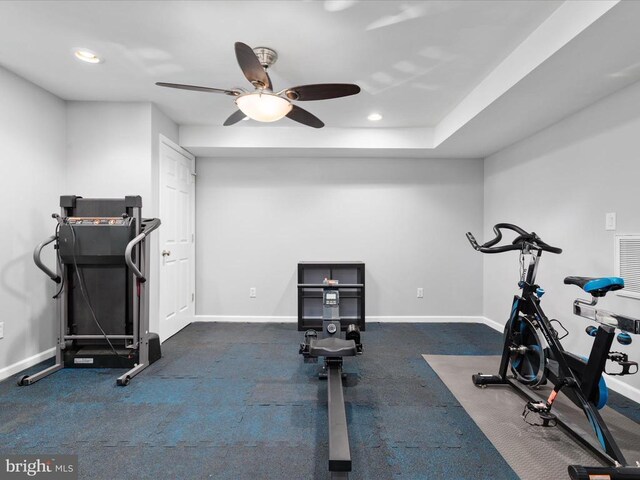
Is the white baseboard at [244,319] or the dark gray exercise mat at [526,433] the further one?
the white baseboard at [244,319]

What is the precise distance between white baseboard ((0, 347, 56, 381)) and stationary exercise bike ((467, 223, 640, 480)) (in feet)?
12.8

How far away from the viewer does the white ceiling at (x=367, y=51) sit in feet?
5.99

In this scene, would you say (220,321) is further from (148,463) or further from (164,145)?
(148,463)

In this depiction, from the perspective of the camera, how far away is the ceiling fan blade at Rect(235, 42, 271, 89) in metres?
1.66

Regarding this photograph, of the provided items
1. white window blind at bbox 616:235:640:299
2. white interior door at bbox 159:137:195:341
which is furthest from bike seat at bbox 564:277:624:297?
white interior door at bbox 159:137:195:341

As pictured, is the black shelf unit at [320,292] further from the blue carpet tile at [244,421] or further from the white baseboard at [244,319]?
the blue carpet tile at [244,421]

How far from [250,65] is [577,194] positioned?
2.98 metres

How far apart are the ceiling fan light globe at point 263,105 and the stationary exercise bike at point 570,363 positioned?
1857 millimetres

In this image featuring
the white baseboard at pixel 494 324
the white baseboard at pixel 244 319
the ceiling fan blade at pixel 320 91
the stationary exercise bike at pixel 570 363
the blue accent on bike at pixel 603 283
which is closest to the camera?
the stationary exercise bike at pixel 570 363

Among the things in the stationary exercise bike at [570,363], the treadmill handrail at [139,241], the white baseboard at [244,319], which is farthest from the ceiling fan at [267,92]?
the white baseboard at [244,319]

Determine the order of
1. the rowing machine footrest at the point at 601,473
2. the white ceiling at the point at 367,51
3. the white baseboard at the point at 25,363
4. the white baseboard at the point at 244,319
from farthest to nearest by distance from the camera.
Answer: the white baseboard at the point at 244,319 → the white baseboard at the point at 25,363 → the white ceiling at the point at 367,51 → the rowing machine footrest at the point at 601,473

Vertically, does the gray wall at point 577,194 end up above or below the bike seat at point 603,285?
above

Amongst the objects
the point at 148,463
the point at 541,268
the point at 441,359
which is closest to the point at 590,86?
the point at 541,268

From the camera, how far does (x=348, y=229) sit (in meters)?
4.33
